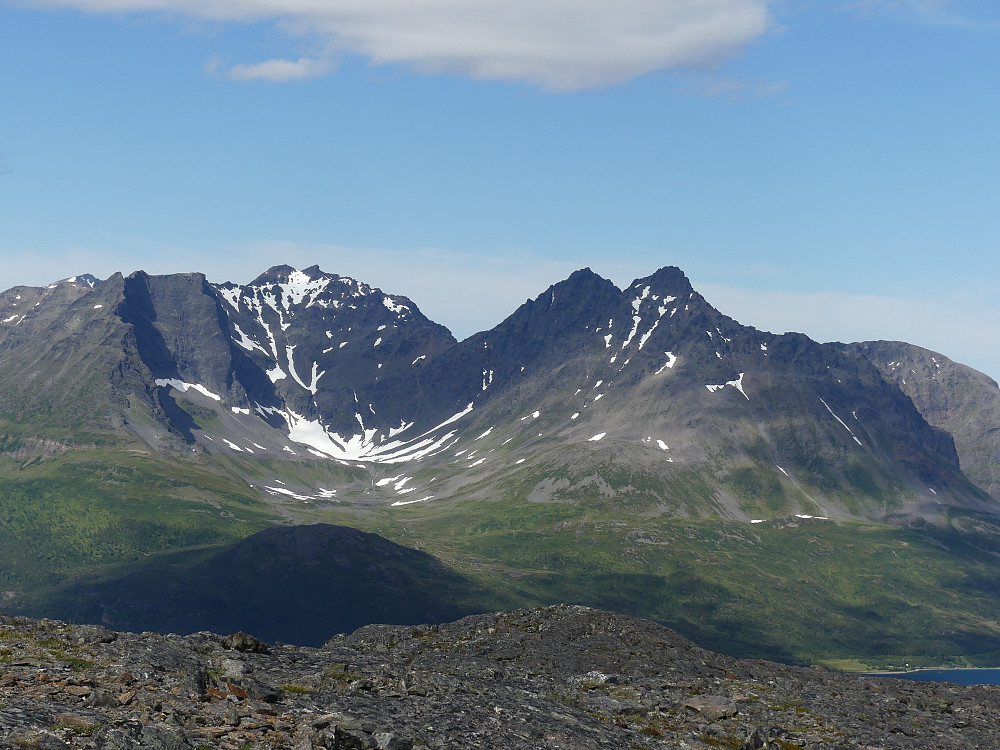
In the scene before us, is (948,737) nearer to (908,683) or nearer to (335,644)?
(908,683)

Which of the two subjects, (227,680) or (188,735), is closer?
(188,735)

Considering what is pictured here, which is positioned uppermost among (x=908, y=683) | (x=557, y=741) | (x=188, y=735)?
(x=188, y=735)

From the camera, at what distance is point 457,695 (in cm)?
5128

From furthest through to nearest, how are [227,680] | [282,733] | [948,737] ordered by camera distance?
[948,737], [227,680], [282,733]

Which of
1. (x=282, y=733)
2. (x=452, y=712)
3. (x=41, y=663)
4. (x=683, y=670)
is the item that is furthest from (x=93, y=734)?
(x=683, y=670)

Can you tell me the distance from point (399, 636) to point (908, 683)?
41344 millimetres

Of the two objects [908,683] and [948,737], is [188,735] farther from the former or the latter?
[908,683]

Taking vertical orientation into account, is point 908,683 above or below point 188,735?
below

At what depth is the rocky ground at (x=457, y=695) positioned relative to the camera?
3775cm

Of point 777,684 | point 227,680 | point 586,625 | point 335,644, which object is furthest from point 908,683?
point 227,680

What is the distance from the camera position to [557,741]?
151 feet

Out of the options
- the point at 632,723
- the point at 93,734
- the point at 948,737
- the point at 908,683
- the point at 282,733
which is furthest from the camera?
the point at 908,683

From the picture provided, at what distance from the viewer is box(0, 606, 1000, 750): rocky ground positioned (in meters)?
37.8

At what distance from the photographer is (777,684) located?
7006cm
